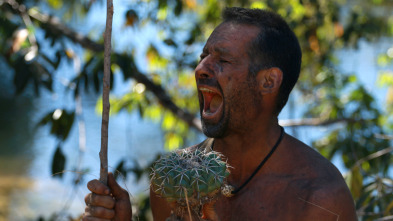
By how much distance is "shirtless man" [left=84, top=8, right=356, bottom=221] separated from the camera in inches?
74.6

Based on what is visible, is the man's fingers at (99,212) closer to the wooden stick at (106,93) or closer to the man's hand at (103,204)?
the man's hand at (103,204)

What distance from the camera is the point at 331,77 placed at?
4.99 meters

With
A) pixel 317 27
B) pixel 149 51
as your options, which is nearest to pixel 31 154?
pixel 149 51

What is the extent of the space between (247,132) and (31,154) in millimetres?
7216

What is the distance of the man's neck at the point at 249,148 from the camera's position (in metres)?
2.02

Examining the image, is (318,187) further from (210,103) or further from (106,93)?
(106,93)

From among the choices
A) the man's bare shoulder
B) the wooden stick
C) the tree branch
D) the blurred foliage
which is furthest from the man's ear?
the tree branch

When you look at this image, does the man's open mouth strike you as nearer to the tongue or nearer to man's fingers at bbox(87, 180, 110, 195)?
the tongue

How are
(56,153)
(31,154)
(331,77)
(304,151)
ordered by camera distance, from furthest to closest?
1. (31,154)
2. (331,77)
3. (56,153)
4. (304,151)

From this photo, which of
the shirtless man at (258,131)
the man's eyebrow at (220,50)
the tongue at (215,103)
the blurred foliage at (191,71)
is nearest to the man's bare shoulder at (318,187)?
the shirtless man at (258,131)

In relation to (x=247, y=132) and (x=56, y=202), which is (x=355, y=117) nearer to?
(x=247, y=132)

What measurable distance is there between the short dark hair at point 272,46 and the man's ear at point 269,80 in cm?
2

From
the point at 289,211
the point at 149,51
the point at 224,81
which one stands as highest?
the point at 149,51

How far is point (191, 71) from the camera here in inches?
195
